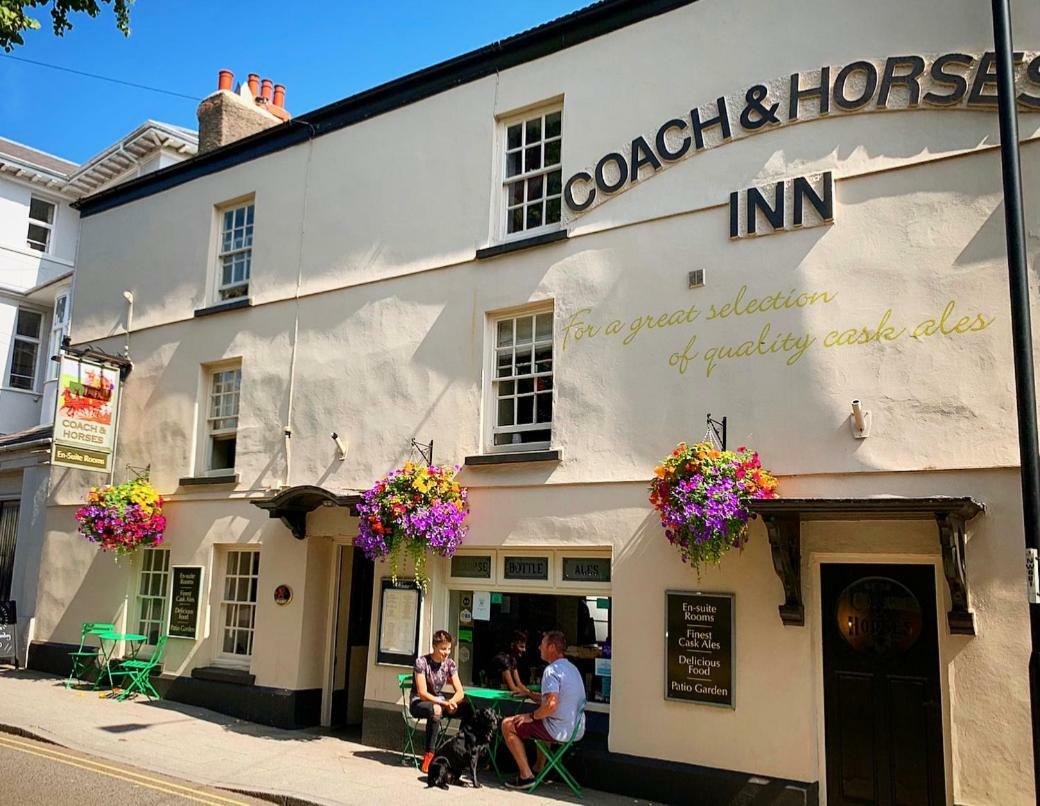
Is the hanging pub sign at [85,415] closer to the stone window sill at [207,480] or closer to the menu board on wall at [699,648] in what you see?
the stone window sill at [207,480]

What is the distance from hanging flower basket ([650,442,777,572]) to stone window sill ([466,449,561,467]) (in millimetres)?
1821

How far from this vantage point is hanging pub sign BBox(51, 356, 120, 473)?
1454cm

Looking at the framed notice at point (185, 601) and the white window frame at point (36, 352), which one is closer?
the framed notice at point (185, 601)

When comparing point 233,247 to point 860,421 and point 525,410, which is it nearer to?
point 525,410

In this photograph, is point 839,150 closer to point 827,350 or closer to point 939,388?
point 827,350

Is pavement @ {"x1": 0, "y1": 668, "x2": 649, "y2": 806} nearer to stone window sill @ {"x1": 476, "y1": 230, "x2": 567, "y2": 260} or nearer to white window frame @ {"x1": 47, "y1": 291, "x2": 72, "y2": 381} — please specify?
stone window sill @ {"x1": 476, "y1": 230, "x2": 567, "y2": 260}

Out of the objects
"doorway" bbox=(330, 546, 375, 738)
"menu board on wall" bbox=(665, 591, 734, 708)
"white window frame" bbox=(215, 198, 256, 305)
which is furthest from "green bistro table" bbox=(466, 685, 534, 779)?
"white window frame" bbox=(215, 198, 256, 305)

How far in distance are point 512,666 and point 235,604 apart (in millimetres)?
5235

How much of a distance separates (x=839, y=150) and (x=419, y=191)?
5.54 meters

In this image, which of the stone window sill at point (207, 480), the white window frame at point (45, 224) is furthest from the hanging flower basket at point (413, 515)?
the white window frame at point (45, 224)

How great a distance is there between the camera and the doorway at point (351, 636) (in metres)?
12.9

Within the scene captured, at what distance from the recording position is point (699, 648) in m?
9.17

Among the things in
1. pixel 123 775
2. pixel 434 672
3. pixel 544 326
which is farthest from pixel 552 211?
pixel 123 775

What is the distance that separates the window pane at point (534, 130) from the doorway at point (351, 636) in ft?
19.4
